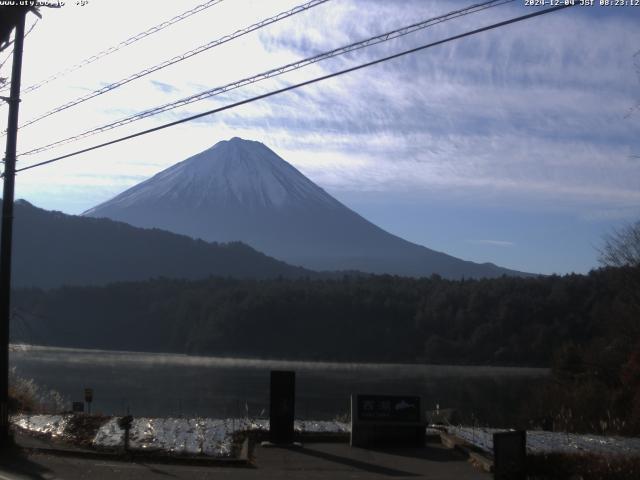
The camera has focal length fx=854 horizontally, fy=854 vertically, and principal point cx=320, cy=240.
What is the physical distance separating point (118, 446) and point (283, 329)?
133 feet

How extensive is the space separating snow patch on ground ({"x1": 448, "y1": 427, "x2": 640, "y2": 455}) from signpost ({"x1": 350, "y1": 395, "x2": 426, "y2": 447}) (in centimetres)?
110

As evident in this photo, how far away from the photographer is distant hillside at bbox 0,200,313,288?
282 ft

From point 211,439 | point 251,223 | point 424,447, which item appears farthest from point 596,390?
point 251,223

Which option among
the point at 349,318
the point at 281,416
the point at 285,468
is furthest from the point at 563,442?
the point at 349,318

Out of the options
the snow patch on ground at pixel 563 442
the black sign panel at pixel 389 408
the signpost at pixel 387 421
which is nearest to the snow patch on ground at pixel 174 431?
the signpost at pixel 387 421

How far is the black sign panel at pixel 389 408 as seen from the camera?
52.0ft

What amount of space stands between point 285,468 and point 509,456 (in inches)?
142

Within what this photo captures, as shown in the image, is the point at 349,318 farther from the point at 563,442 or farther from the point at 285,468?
the point at 285,468

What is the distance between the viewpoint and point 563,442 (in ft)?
52.9

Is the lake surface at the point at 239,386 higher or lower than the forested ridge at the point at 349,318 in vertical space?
lower

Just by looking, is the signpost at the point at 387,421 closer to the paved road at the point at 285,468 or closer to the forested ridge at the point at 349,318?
the paved road at the point at 285,468

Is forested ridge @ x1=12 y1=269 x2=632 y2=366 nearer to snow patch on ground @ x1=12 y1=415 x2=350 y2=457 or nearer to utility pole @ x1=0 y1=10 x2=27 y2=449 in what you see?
snow patch on ground @ x1=12 y1=415 x2=350 y2=457

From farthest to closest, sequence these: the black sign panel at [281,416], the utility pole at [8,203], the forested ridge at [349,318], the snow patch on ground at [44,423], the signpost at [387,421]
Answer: the forested ridge at [349,318]
the snow patch on ground at [44,423]
the utility pole at [8,203]
the signpost at [387,421]
the black sign panel at [281,416]

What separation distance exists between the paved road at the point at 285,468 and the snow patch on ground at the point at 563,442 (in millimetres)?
1274
